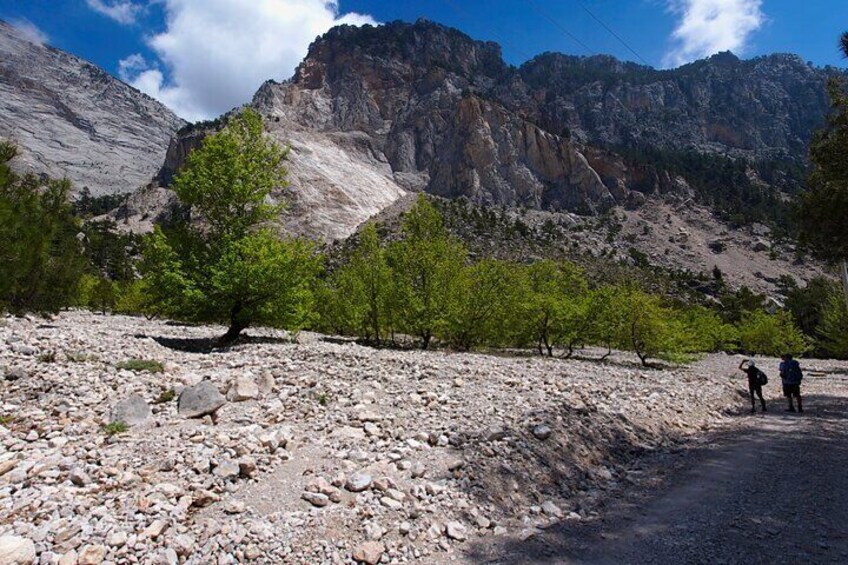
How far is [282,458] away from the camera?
22.8 feet

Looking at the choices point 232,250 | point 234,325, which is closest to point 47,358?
point 232,250

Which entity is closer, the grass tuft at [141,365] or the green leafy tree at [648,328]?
the grass tuft at [141,365]

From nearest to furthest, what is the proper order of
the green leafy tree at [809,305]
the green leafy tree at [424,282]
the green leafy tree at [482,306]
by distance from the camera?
the green leafy tree at [424,282] → the green leafy tree at [482,306] → the green leafy tree at [809,305]

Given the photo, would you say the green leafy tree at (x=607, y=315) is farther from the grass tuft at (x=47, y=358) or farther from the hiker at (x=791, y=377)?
the grass tuft at (x=47, y=358)

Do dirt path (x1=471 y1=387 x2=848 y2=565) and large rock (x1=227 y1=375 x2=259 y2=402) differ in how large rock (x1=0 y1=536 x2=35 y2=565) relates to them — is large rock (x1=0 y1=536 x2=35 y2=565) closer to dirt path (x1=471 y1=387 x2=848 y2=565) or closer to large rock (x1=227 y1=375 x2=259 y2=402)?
large rock (x1=227 y1=375 x2=259 y2=402)

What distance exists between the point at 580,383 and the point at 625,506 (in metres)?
7.23

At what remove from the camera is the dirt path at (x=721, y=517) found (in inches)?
220

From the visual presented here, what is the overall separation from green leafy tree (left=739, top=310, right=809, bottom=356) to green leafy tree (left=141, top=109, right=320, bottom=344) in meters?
46.2

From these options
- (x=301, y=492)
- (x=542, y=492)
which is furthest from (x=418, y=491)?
(x=542, y=492)

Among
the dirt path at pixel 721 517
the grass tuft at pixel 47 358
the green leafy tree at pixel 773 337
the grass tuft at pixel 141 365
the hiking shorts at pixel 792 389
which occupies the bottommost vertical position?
the dirt path at pixel 721 517

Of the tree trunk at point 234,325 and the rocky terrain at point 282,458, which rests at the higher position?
the tree trunk at point 234,325

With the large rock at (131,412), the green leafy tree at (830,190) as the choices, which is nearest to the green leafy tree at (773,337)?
the green leafy tree at (830,190)

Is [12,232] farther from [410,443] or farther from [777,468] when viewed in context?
[777,468]

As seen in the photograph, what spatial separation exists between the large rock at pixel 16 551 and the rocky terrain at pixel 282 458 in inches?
0.6
